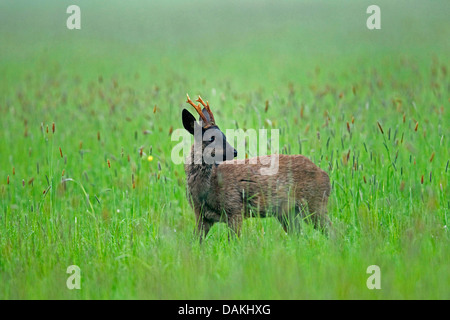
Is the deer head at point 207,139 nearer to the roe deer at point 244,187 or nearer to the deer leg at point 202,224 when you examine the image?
the roe deer at point 244,187

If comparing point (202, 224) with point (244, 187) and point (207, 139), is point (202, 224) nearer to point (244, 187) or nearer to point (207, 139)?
point (244, 187)

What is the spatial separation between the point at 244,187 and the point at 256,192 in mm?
130

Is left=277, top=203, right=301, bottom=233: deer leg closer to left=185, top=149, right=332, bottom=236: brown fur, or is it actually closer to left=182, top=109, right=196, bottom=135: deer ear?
left=185, top=149, right=332, bottom=236: brown fur

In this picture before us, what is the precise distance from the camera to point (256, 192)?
606cm

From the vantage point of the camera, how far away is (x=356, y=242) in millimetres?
5270

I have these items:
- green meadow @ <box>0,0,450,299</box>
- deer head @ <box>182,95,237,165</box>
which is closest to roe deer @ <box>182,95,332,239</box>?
deer head @ <box>182,95,237,165</box>

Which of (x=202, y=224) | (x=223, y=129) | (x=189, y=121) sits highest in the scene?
(x=189, y=121)

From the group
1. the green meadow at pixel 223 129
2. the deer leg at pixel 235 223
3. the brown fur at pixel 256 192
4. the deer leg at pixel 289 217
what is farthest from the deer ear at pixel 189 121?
the deer leg at pixel 289 217

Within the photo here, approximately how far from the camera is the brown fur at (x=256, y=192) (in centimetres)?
590

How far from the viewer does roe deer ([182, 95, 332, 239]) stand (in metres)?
5.78

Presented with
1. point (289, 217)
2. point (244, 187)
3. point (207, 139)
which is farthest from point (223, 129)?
point (207, 139)

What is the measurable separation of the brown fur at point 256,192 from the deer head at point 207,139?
123 millimetres

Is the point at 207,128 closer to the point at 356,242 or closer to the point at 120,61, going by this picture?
the point at 356,242
